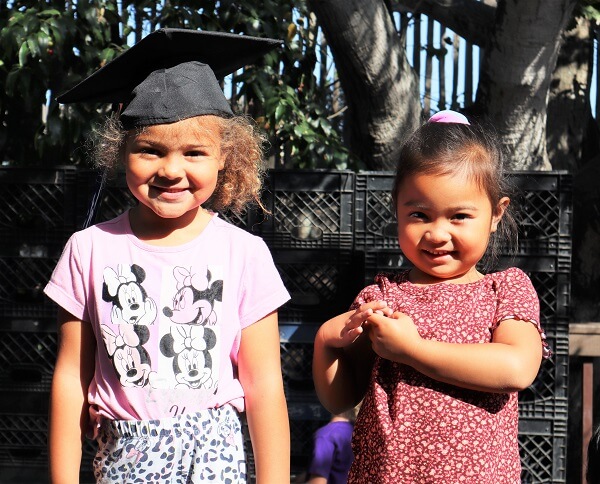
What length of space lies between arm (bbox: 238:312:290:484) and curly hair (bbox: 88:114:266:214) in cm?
34

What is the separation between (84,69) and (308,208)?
4.42ft

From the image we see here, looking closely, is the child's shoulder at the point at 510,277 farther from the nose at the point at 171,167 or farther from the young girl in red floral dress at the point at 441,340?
the nose at the point at 171,167

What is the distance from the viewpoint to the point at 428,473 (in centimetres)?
204

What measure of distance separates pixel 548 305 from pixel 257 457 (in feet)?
5.94

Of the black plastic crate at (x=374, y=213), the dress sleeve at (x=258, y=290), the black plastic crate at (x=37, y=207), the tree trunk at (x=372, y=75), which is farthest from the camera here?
the tree trunk at (x=372, y=75)

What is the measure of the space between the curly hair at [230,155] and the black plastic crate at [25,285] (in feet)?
5.09

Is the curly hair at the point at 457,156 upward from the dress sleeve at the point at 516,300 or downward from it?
upward

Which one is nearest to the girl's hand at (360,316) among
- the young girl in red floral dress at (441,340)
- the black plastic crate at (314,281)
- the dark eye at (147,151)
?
the young girl in red floral dress at (441,340)

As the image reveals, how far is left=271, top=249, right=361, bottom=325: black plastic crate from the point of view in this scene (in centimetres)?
383

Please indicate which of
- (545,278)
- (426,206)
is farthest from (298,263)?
(426,206)

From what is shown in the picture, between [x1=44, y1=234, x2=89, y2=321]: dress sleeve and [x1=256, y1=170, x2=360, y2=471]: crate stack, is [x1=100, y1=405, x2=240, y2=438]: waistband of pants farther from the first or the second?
[x1=256, y1=170, x2=360, y2=471]: crate stack

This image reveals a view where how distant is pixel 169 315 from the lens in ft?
7.15

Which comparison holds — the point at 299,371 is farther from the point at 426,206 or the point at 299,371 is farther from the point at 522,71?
the point at 426,206

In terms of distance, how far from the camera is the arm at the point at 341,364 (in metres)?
2.18
